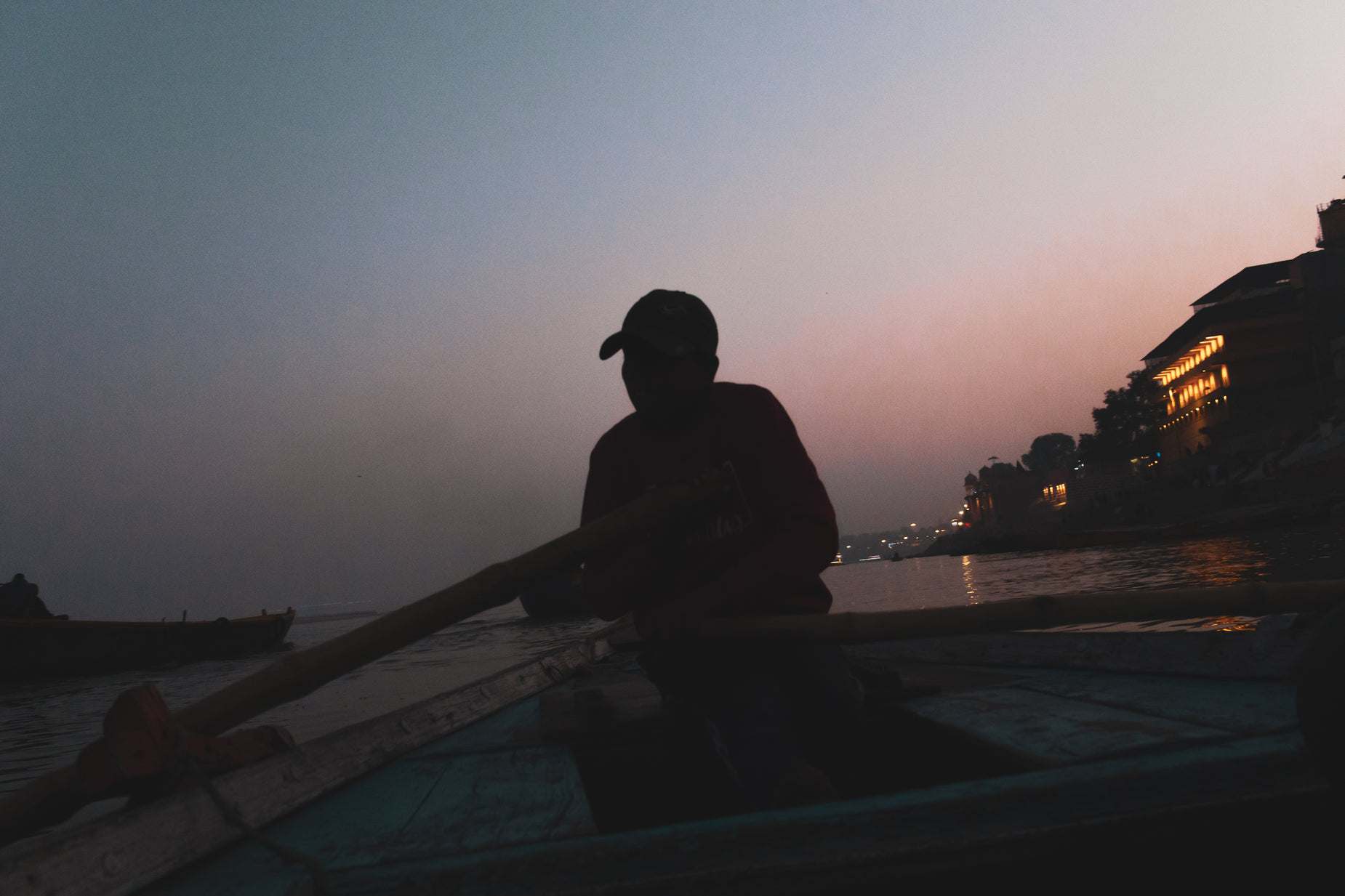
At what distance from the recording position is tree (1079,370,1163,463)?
7125 centimetres

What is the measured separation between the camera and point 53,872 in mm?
1508

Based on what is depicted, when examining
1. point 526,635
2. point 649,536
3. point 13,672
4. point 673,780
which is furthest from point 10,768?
point 526,635

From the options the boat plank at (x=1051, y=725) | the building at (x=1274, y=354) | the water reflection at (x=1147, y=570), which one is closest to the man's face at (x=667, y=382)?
the boat plank at (x=1051, y=725)

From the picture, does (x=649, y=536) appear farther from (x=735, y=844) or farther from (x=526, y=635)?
(x=526, y=635)

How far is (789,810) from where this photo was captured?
1613 millimetres

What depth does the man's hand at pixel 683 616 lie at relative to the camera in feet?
6.87

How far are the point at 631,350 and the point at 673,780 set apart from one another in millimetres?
2052

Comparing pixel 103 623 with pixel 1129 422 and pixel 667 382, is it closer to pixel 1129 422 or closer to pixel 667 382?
pixel 667 382

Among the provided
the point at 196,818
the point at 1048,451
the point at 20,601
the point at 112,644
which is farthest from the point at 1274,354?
the point at 1048,451

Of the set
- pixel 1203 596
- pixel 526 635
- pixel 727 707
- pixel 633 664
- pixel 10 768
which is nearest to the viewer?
pixel 727 707

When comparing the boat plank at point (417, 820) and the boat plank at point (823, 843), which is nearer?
the boat plank at point (823, 843)

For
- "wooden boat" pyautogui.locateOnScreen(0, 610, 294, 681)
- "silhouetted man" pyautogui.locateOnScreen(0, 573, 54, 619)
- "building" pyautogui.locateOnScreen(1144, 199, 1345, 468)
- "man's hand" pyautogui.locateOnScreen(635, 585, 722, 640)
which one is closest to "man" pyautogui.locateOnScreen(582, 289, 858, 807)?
"man's hand" pyautogui.locateOnScreen(635, 585, 722, 640)

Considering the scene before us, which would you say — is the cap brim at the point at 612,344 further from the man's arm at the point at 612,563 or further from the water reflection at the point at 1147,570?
the water reflection at the point at 1147,570

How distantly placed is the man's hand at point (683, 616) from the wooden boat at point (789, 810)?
1.61ft
